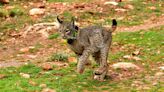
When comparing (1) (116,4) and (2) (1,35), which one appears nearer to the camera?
(2) (1,35)

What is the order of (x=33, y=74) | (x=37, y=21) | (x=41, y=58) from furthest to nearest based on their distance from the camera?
(x=37, y=21)
(x=41, y=58)
(x=33, y=74)

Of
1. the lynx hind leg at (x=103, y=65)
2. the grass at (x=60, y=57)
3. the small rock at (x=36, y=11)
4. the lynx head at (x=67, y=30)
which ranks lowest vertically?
the small rock at (x=36, y=11)

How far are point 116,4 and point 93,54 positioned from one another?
11.2m

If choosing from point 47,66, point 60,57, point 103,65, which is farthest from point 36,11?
point 103,65

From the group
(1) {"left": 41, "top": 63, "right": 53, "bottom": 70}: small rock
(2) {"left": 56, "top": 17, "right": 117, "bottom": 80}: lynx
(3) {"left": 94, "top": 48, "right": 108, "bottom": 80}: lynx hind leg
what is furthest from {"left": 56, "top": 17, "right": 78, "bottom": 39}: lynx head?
(1) {"left": 41, "top": 63, "right": 53, "bottom": 70}: small rock

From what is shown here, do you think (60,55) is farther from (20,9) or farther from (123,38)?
(20,9)

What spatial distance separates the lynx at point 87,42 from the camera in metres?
11.6

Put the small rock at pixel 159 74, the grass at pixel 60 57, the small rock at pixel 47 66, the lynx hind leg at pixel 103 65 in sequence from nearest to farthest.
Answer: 1. the lynx hind leg at pixel 103 65
2. the small rock at pixel 159 74
3. the small rock at pixel 47 66
4. the grass at pixel 60 57

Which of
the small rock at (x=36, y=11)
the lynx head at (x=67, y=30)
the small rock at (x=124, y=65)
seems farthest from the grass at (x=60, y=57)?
the small rock at (x=36, y=11)

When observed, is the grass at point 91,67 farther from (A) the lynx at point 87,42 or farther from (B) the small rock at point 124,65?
(A) the lynx at point 87,42

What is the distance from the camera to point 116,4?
23234 mm

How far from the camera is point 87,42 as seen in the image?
12.0 meters

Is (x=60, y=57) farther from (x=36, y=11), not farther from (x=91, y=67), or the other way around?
(x=36, y=11)

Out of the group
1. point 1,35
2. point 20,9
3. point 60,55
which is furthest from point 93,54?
point 20,9
